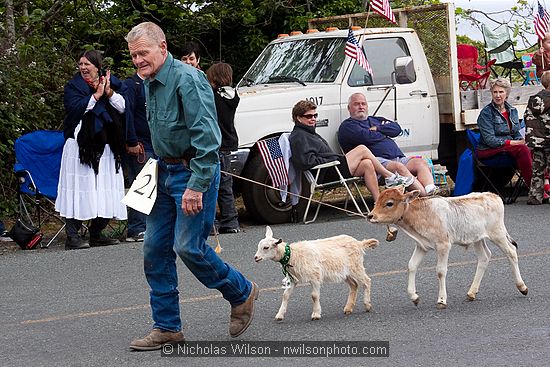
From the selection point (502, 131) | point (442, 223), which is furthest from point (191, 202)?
point (502, 131)

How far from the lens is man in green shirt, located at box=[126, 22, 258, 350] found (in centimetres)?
696

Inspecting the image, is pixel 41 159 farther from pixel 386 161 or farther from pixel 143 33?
pixel 143 33

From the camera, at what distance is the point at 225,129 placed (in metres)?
12.9

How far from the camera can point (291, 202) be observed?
45.2 ft

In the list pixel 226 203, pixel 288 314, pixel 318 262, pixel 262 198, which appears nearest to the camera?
pixel 318 262

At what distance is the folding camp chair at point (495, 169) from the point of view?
15.0 meters

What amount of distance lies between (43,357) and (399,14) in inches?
395

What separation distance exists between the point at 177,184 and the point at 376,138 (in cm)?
703

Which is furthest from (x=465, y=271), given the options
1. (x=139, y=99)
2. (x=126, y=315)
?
(x=139, y=99)

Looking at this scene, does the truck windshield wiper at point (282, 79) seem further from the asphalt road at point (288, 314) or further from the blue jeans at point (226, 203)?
the asphalt road at point (288, 314)

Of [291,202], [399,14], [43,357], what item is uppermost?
[399,14]

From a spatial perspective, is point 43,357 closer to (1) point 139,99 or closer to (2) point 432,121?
(1) point 139,99

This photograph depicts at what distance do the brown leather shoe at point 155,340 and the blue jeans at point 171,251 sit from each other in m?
0.04

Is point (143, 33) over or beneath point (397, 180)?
over
